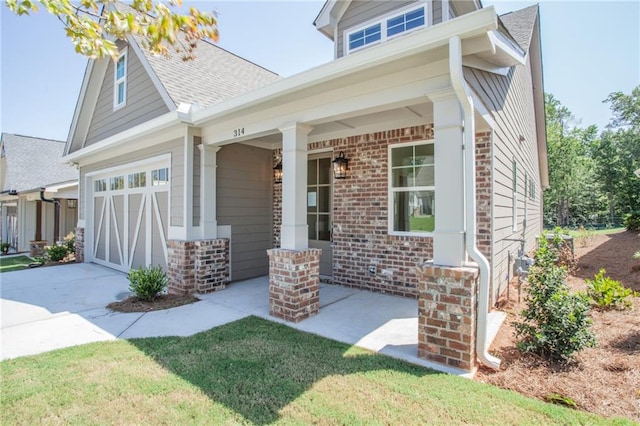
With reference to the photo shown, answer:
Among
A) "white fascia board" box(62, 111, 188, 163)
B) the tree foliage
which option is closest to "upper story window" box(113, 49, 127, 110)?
"white fascia board" box(62, 111, 188, 163)

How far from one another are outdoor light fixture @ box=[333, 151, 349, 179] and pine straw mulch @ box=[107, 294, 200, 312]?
10.7 ft

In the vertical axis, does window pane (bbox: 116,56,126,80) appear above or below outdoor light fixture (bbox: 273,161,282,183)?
above

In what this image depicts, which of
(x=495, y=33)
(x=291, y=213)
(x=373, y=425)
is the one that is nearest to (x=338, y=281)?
(x=291, y=213)

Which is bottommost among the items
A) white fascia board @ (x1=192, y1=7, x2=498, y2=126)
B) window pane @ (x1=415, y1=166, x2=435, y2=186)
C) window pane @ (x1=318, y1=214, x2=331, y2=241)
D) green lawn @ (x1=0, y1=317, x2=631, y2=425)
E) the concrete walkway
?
green lawn @ (x1=0, y1=317, x2=631, y2=425)

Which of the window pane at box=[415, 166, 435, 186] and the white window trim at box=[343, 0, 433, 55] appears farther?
the white window trim at box=[343, 0, 433, 55]

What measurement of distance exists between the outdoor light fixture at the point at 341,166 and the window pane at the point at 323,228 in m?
1.01

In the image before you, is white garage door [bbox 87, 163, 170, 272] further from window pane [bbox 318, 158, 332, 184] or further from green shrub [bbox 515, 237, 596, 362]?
green shrub [bbox 515, 237, 596, 362]

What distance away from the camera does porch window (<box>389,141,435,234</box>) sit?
17.5 feet

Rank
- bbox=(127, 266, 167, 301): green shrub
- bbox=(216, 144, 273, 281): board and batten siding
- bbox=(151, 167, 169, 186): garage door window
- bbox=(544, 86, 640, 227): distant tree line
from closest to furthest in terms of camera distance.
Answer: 1. bbox=(127, 266, 167, 301): green shrub
2. bbox=(216, 144, 273, 281): board and batten siding
3. bbox=(151, 167, 169, 186): garage door window
4. bbox=(544, 86, 640, 227): distant tree line

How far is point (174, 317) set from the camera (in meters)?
4.65

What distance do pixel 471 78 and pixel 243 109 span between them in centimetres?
307

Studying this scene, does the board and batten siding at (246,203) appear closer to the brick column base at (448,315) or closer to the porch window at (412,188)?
the porch window at (412,188)

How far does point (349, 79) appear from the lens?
3.82 metres

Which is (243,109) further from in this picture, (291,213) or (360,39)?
(360,39)
